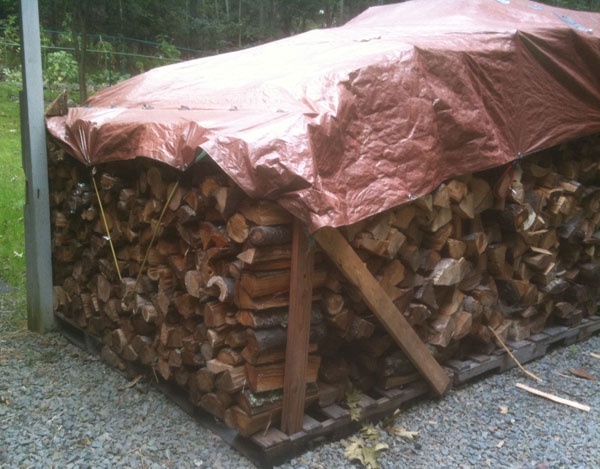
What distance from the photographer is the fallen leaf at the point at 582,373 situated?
13.2ft

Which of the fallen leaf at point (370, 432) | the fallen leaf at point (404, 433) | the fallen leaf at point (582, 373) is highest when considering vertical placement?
the fallen leaf at point (370, 432)

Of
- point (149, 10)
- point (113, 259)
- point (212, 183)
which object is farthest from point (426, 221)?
point (149, 10)

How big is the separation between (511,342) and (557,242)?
32.7 inches

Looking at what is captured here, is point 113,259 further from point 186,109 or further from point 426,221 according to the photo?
point 426,221

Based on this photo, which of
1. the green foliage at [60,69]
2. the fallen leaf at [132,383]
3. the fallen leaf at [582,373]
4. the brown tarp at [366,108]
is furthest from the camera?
the green foliage at [60,69]

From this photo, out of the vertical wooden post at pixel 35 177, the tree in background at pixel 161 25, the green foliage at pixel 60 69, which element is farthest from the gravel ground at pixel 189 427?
the green foliage at pixel 60 69

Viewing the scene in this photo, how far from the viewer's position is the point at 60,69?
10633mm

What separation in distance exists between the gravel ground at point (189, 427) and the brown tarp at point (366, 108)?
1330mm

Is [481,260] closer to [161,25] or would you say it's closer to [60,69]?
[60,69]

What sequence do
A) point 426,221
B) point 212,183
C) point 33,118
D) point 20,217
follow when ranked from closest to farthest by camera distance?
point 212,183 → point 426,221 → point 33,118 → point 20,217

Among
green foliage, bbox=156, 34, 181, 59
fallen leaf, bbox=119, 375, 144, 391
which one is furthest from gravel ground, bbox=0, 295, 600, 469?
green foliage, bbox=156, 34, 181, 59

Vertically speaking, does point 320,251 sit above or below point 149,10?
below

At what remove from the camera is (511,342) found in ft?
13.6

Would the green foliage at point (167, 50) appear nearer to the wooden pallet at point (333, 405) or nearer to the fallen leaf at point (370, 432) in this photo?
the wooden pallet at point (333, 405)
